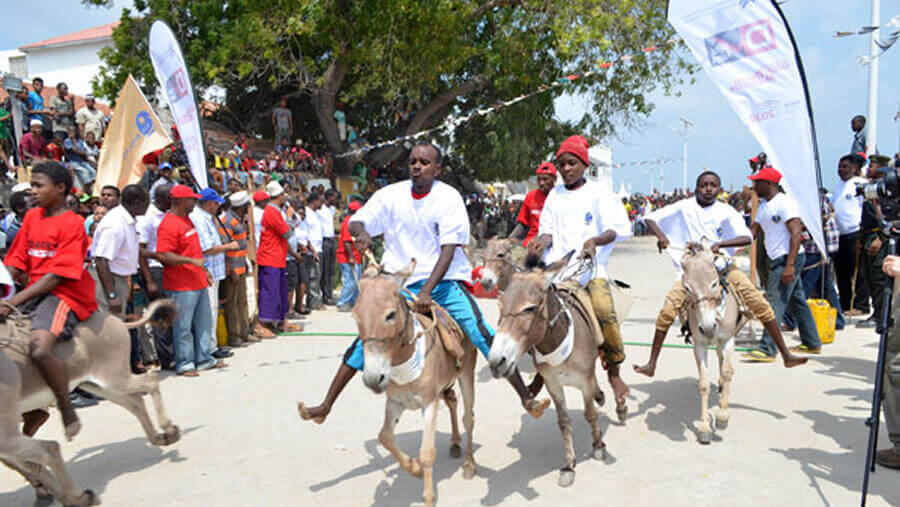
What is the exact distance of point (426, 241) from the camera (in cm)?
443

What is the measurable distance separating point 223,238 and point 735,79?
7.09 m

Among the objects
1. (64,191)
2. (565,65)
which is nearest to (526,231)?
(64,191)

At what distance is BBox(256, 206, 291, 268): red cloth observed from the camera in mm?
9445

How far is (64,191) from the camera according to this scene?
424cm

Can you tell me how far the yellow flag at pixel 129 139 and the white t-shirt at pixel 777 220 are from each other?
817 centimetres

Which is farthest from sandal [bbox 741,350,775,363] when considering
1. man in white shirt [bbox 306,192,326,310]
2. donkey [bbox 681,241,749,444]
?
man in white shirt [bbox 306,192,326,310]

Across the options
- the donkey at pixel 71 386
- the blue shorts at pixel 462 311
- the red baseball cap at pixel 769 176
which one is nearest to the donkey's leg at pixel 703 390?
the blue shorts at pixel 462 311

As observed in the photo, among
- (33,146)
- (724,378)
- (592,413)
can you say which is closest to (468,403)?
(592,413)

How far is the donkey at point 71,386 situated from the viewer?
3678 millimetres

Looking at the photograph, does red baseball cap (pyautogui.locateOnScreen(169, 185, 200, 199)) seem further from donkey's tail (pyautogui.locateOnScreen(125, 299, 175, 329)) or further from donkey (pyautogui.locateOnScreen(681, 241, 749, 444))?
donkey (pyautogui.locateOnScreen(681, 241, 749, 444))

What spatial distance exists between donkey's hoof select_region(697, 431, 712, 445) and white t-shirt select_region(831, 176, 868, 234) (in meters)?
7.04

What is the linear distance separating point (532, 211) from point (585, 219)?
228 cm

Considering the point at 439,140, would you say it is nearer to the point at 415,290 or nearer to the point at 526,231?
the point at 526,231

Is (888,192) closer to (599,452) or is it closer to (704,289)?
(704,289)
